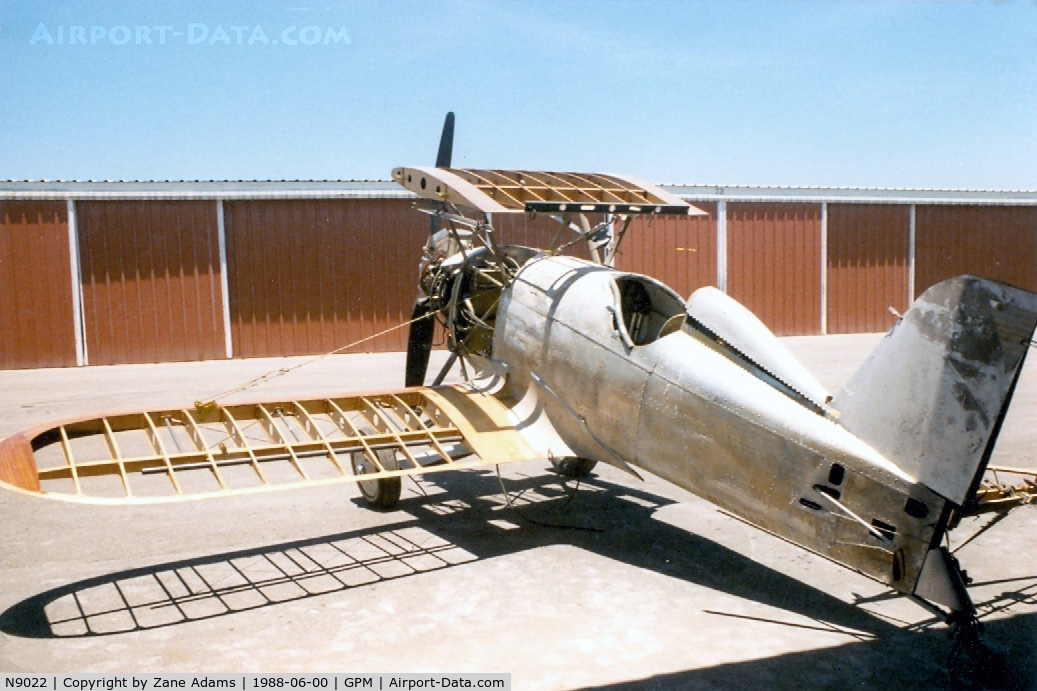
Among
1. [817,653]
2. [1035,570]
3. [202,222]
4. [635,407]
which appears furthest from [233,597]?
[202,222]

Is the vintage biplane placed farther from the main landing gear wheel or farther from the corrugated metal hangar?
the corrugated metal hangar

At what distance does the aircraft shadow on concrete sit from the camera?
5.25m

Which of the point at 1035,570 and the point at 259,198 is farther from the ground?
the point at 259,198

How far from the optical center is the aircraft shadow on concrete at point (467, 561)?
17.2ft

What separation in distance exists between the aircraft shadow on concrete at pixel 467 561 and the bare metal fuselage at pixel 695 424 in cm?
68

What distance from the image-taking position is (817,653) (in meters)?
5.07

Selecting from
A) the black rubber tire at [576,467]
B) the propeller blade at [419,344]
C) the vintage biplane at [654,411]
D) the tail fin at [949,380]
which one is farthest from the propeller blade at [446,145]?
the tail fin at [949,380]

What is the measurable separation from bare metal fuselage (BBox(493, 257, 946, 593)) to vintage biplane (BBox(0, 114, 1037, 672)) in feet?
0.04

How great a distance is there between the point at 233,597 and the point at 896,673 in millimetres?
4423

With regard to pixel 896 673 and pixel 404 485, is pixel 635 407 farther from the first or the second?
pixel 404 485

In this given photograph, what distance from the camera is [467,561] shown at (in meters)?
6.93

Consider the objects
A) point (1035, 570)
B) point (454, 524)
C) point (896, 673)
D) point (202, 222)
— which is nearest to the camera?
point (896, 673)

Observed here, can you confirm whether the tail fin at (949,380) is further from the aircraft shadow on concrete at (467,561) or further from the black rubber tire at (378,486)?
the black rubber tire at (378,486)

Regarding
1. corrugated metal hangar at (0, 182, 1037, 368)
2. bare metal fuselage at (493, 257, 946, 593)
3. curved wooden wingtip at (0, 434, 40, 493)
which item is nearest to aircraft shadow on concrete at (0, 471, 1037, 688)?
bare metal fuselage at (493, 257, 946, 593)
